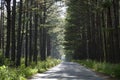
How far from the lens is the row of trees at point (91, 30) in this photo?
117 feet

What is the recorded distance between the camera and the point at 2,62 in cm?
2252

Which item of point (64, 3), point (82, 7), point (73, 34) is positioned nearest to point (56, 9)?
point (64, 3)

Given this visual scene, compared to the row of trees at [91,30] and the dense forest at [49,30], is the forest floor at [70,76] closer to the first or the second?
the dense forest at [49,30]

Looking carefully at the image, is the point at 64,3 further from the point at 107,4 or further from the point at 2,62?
the point at 2,62

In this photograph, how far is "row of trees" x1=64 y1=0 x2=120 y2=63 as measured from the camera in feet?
117

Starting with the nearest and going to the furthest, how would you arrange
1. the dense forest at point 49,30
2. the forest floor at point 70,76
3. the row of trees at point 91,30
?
1. the forest floor at point 70,76
2. the dense forest at point 49,30
3. the row of trees at point 91,30

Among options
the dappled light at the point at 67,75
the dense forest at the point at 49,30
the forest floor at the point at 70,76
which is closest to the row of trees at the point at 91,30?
the dense forest at the point at 49,30

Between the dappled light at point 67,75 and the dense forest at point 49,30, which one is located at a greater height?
the dense forest at point 49,30

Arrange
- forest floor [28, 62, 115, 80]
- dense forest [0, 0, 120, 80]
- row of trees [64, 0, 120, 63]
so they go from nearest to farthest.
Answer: forest floor [28, 62, 115, 80] < dense forest [0, 0, 120, 80] < row of trees [64, 0, 120, 63]

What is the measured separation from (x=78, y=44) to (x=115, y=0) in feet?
151

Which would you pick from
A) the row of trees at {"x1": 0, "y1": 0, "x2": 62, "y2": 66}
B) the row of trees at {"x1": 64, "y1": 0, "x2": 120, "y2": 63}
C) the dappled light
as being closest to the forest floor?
the dappled light

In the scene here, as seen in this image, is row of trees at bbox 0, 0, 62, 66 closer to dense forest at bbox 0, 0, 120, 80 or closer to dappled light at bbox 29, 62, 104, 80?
dense forest at bbox 0, 0, 120, 80

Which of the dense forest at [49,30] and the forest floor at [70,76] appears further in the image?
the dense forest at [49,30]

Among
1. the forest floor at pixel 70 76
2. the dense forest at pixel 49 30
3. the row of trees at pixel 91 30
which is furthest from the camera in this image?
the row of trees at pixel 91 30
